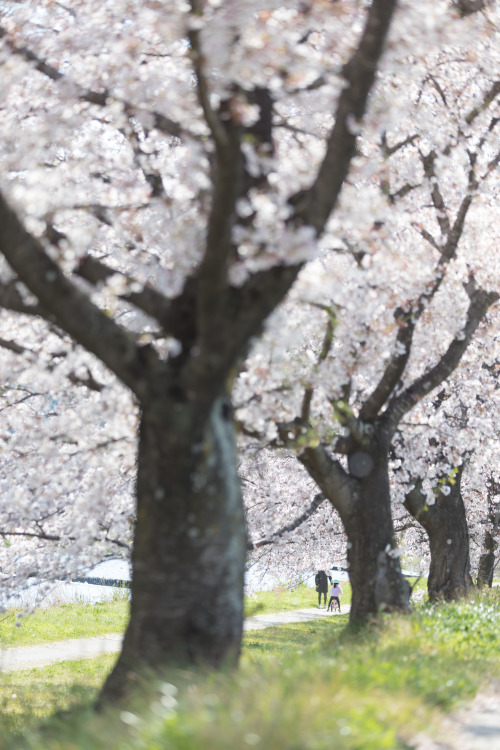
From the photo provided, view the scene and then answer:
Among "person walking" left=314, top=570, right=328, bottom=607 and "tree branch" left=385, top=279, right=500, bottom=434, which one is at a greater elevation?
"tree branch" left=385, top=279, right=500, bottom=434

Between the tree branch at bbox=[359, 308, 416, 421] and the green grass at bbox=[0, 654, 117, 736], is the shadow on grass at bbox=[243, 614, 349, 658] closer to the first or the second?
the green grass at bbox=[0, 654, 117, 736]

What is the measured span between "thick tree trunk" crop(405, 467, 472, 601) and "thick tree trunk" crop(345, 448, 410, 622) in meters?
5.35

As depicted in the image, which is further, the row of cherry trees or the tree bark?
the tree bark

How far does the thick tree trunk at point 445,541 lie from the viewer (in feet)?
54.3

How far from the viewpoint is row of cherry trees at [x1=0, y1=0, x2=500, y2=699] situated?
5957mm

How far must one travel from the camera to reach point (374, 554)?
440 inches

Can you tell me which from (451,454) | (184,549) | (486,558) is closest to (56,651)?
(451,454)

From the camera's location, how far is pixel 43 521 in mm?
14812

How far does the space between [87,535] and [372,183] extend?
714cm

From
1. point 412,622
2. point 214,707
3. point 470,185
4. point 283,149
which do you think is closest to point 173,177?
point 283,149

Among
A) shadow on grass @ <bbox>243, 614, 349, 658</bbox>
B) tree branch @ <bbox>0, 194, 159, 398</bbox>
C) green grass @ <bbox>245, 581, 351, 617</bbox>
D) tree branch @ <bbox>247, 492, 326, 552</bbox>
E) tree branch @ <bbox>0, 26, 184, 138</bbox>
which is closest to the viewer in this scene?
tree branch @ <bbox>0, 194, 159, 398</bbox>

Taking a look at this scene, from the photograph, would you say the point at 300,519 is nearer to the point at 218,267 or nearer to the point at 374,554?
the point at 374,554

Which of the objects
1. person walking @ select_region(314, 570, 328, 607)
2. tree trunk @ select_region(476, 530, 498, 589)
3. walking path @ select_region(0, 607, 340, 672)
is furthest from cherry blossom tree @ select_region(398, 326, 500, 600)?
person walking @ select_region(314, 570, 328, 607)

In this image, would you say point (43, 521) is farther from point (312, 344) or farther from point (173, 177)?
point (173, 177)
